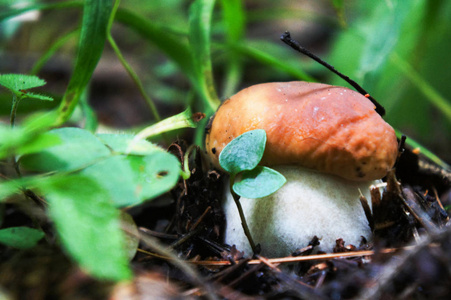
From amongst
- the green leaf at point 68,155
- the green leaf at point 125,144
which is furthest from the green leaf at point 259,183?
the green leaf at point 68,155

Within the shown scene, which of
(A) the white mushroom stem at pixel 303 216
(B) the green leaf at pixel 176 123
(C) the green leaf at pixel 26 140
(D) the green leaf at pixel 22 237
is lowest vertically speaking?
(D) the green leaf at pixel 22 237

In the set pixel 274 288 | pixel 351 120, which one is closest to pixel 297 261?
pixel 274 288

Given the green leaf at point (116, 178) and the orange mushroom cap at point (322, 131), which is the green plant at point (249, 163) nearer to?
the orange mushroom cap at point (322, 131)

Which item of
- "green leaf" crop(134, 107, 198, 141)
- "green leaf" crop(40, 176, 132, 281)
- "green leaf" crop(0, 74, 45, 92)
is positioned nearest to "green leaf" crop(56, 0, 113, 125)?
"green leaf" crop(0, 74, 45, 92)

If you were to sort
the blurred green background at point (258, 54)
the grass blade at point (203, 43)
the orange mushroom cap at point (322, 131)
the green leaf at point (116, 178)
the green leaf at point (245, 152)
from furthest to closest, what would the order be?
the blurred green background at point (258, 54)
the grass blade at point (203, 43)
the orange mushroom cap at point (322, 131)
the green leaf at point (245, 152)
the green leaf at point (116, 178)

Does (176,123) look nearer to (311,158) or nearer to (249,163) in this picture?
(249,163)

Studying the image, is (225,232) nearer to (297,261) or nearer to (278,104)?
(297,261)

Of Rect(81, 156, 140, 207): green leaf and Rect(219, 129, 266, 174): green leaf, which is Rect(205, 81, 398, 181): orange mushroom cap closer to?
Rect(219, 129, 266, 174): green leaf

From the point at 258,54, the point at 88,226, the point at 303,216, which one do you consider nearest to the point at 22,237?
the point at 88,226
